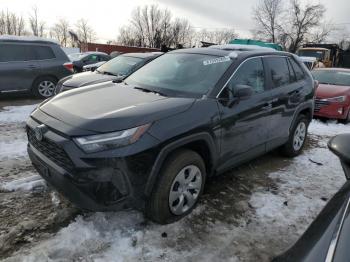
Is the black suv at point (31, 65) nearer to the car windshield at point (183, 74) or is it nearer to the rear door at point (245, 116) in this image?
the car windshield at point (183, 74)

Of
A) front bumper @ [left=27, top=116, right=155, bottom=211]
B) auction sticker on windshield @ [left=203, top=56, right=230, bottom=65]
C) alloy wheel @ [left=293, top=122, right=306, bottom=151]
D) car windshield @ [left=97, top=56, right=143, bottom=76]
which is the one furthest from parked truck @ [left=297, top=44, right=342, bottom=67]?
front bumper @ [left=27, top=116, right=155, bottom=211]

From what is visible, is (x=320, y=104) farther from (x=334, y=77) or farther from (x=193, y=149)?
(x=193, y=149)

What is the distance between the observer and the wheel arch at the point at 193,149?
9.75ft

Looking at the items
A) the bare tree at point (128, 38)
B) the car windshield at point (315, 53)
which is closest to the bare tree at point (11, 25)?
the bare tree at point (128, 38)

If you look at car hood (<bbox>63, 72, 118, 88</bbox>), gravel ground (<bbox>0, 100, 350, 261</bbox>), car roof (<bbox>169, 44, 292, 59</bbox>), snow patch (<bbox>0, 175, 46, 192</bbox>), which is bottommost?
gravel ground (<bbox>0, 100, 350, 261</bbox>)

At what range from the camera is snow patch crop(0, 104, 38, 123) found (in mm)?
7132

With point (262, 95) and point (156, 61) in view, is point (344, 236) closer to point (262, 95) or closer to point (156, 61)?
point (262, 95)

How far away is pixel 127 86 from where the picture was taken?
404 centimetres

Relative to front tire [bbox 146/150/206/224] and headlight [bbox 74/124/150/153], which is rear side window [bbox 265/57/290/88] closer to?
front tire [bbox 146/150/206/224]

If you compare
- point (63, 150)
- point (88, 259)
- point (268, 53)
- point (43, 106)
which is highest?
point (268, 53)

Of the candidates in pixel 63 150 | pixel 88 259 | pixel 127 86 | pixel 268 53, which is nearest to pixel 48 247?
pixel 88 259

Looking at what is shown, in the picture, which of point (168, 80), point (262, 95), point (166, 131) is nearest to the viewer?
Answer: point (166, 131)

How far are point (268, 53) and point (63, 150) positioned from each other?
316cm

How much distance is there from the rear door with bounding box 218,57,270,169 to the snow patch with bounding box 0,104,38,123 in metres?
5.09
